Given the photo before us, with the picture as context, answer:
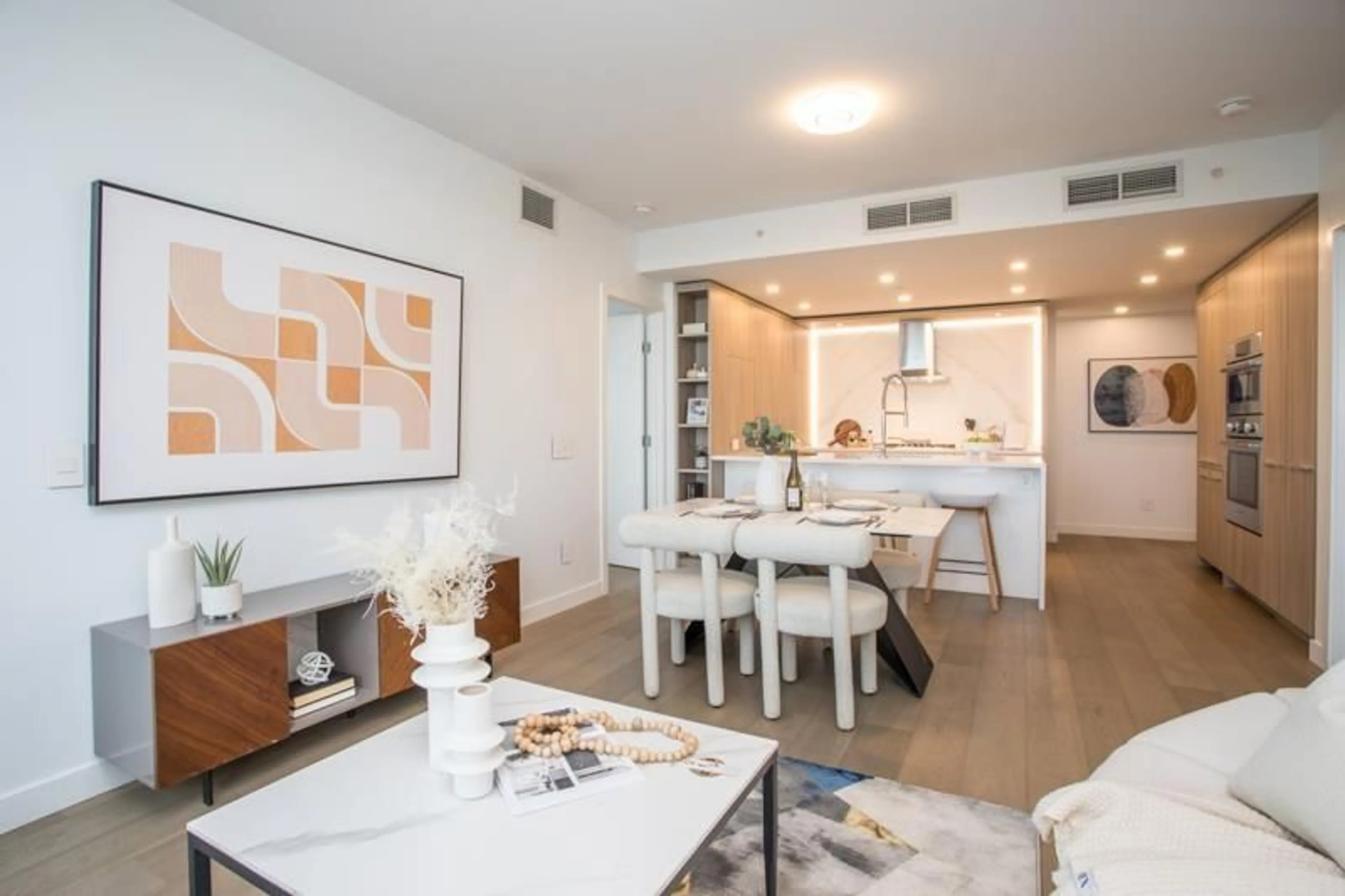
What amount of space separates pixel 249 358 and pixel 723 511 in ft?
6.57

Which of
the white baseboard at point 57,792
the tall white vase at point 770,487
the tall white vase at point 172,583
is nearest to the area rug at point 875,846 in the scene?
the tall white vase at point 770,487

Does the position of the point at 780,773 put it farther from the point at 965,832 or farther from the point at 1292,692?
the point at 1292,692

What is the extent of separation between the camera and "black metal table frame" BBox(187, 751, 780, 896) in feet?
3.78

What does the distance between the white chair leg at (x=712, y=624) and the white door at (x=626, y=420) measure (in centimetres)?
265

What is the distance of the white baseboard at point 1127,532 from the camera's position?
7047mm

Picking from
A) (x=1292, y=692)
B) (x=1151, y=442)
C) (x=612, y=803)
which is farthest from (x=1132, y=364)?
(x=612, y=803)

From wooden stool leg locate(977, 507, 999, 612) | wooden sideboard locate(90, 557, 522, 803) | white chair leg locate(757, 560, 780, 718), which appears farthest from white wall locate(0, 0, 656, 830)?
wooden stool leg locate(977, 507, 999, 612)

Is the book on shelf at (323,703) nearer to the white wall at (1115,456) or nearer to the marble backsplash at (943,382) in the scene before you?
the marble backsplash at (943,382)

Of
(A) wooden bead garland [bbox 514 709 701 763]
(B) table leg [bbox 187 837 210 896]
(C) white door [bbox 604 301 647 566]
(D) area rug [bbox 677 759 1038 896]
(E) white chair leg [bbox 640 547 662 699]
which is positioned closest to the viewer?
(B) table leg [bbox 187 837 210 896]

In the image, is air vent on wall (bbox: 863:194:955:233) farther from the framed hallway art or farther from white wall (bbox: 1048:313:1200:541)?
white wall (bbox: 1048:313:1200:541)

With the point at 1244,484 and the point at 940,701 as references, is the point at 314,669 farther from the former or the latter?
the point at 1244,484

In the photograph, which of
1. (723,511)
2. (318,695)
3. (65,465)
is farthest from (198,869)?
(723,511)

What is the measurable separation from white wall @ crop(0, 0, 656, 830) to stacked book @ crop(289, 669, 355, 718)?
453 mm

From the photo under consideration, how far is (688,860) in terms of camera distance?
120 centimetres
